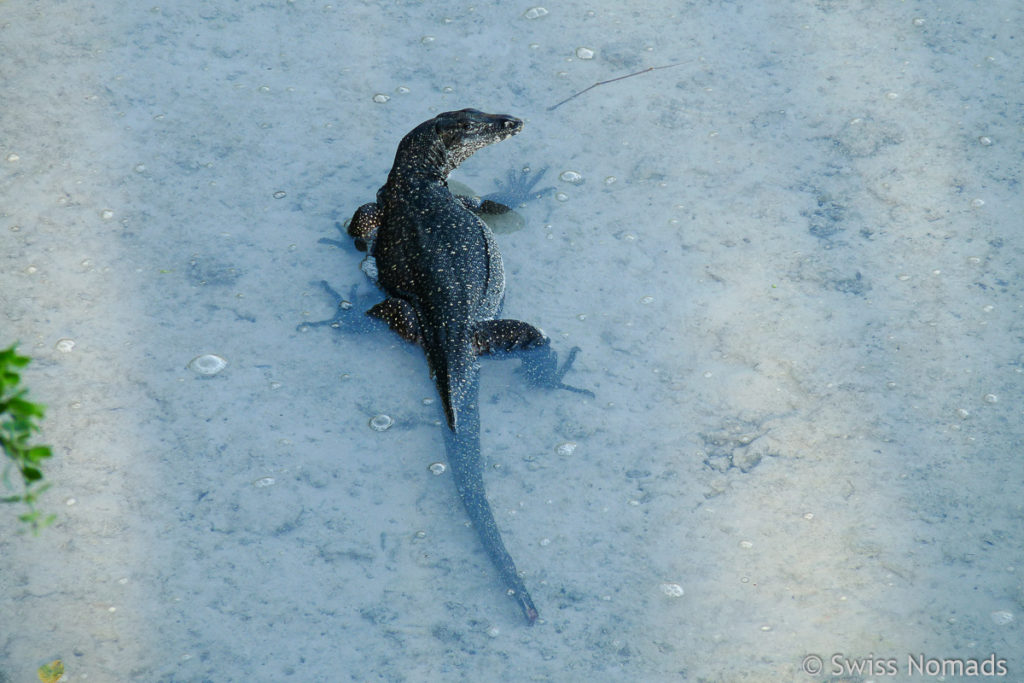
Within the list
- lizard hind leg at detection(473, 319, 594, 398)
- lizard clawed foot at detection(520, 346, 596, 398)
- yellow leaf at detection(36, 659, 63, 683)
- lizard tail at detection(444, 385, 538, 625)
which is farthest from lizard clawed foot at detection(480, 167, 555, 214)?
yellow leaf at detection(36, 659, 63, 683)

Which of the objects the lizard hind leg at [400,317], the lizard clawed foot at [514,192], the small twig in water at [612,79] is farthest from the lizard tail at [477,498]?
the small twig in water at [612,79]

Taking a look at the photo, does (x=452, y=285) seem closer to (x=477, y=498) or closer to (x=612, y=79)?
(x=477, y=498)

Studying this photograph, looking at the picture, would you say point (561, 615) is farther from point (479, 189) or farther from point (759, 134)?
point (759, 134)

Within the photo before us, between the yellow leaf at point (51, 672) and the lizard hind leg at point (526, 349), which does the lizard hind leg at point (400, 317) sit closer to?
the lizard hind leg at point (526, 349)

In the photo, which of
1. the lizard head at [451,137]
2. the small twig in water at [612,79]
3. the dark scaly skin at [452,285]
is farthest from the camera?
the small twig in water at [612,79]

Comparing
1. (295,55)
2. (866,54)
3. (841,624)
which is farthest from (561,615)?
(866,54)

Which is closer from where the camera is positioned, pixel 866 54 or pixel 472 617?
pixel 472 617

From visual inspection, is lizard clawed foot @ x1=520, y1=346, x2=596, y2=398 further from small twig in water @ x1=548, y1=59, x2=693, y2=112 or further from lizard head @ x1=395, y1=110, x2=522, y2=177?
small twig in water @ x1=548, y1=59, x2=693, y2=112
